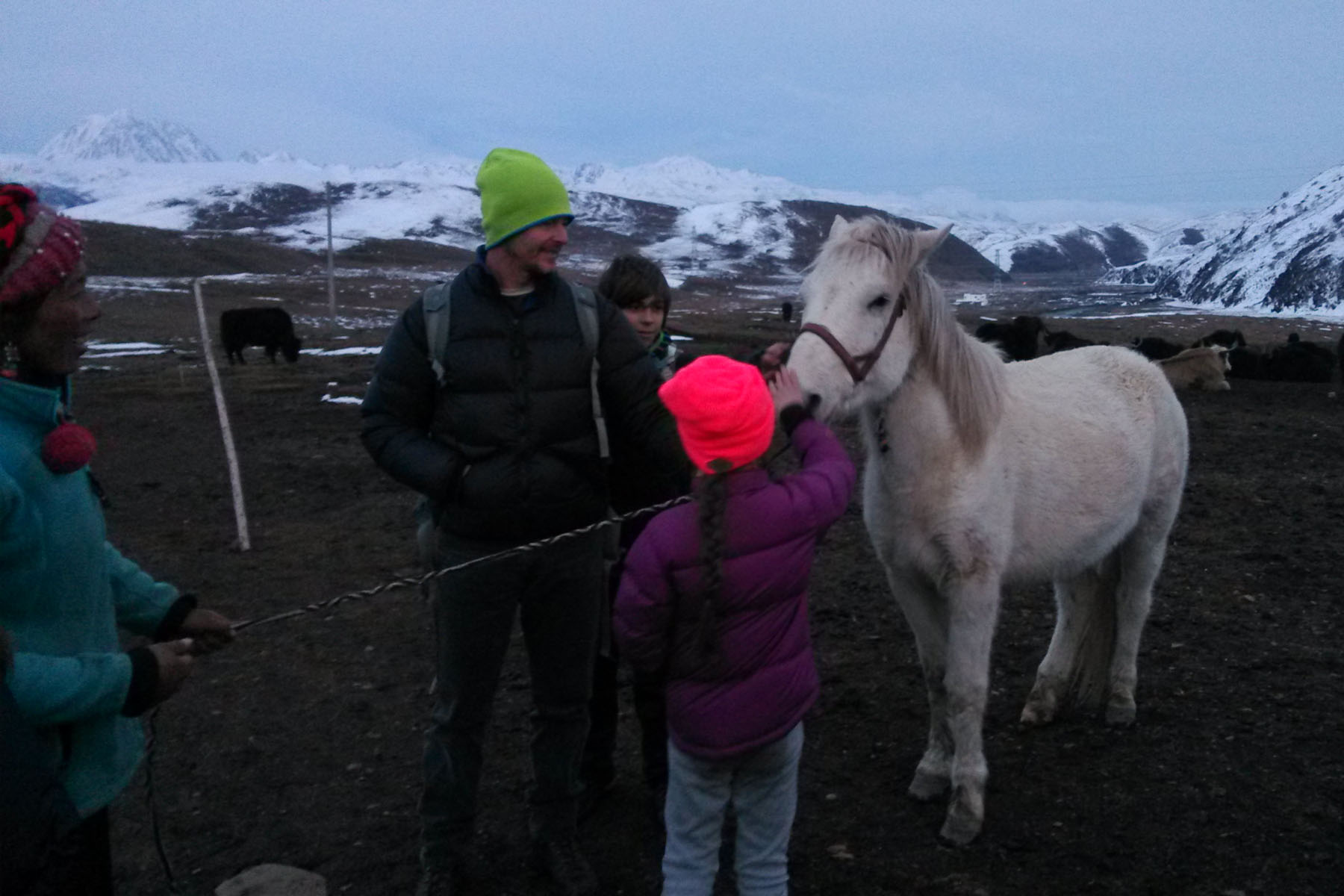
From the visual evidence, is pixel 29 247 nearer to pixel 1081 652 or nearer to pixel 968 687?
pixel 968 687

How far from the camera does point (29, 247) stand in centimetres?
172

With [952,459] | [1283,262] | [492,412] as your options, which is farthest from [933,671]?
[1283,262]

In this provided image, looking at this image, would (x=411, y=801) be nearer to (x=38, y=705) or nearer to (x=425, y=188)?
(x=38, y=705)

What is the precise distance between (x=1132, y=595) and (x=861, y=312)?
7.93 ft

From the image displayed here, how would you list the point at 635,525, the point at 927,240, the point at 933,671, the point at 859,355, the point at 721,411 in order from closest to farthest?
1. the point at 721,411
2. the point at 859,355
3. the point at 927,240
4. the point at 635,525
5. the point at 933,671

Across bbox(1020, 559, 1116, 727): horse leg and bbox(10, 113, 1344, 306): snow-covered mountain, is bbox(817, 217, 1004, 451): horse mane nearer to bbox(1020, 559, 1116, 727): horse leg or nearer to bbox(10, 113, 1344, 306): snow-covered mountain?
bbox(1020, 559, 1116, 727): horse leg

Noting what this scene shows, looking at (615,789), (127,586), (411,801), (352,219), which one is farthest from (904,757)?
(352,219)

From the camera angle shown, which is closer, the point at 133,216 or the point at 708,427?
the point at 708,427

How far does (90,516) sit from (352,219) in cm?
12903

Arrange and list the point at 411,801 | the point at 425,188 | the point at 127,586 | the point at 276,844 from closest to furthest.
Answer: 1. the point at 127,586
2. the point at 276,844
3. the point at 411,801
4. the point at 425,188

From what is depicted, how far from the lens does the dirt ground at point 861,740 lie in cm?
323

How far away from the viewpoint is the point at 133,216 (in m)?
114

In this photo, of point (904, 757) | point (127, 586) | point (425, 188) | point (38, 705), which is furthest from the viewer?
point (425, 188)

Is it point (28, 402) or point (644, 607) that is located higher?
point (28, 402)
